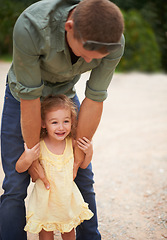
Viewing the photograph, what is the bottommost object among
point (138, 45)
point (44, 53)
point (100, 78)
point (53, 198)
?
point (138, 45)

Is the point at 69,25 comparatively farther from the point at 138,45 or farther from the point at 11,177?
the point at 138,45

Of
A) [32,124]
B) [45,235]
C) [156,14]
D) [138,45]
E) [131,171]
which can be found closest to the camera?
[32,124]

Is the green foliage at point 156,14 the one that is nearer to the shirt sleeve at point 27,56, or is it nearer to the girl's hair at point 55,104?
the girl's hair at point 55,104

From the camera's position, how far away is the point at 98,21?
1194 millimetres

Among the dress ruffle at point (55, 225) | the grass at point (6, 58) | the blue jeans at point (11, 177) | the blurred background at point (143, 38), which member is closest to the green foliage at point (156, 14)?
the blurred background at point (143, 38)

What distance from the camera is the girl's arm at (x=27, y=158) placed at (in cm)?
160

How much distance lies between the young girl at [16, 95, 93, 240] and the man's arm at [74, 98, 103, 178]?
41 mm

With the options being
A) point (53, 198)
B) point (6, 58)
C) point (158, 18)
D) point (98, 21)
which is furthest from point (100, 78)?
point (158, 18)

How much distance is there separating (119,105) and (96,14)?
587 centimetres

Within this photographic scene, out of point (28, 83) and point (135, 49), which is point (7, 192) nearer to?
point (28, 83)

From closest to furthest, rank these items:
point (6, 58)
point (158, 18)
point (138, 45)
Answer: point (6, 58) → point (138, 45) → point (158, 18)

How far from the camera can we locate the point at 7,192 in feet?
5.55

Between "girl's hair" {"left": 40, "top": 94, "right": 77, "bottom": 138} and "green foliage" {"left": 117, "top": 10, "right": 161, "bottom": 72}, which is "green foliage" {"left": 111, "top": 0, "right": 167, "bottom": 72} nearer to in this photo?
"green foliage" {"left": 117, "top": 10, "right": 161, "bottom": 72}

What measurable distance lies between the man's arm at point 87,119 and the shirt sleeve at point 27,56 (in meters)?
0.34
